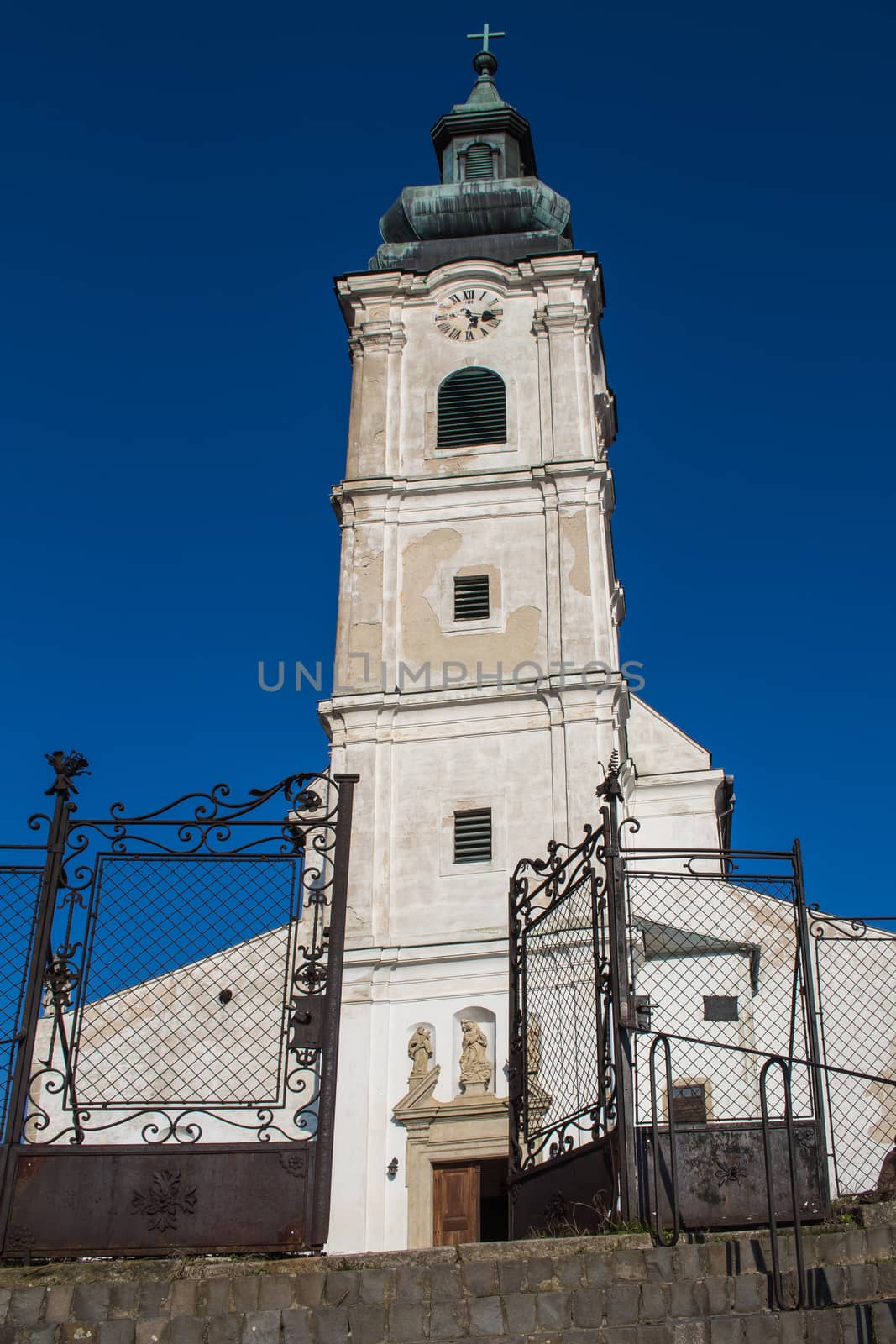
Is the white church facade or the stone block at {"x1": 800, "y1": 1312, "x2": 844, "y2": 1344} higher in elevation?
the white church facade

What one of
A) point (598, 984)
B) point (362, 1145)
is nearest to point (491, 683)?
point (362, 1145)

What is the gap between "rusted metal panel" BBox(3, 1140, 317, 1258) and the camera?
9477mm

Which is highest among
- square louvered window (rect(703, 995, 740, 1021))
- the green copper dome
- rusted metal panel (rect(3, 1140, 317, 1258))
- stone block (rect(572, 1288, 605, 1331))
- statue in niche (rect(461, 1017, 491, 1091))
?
the green copper dome

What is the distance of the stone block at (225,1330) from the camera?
7734 mm

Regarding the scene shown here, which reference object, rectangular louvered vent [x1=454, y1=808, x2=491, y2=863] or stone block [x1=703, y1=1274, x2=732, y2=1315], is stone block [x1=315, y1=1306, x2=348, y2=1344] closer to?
stone block [x1=703, y1=1274, x2=732, y2=1315]

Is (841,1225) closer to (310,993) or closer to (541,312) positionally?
(310,993)

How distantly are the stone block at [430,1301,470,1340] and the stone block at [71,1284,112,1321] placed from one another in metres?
1.85

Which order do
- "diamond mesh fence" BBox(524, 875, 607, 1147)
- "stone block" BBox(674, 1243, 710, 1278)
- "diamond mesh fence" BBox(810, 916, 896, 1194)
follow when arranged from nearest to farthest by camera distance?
"stone block" BBox(674, 1243, 710, 1278), "diamond mesh fence" BBox(524, 875, 607, 1147), "diamond mesh fence" BBox(810, 916, 896, 1194)

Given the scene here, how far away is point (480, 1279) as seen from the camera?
26.8ft

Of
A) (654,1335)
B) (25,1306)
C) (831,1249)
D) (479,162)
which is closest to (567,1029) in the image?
(831,1249)

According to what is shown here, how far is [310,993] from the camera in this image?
10.2 metres

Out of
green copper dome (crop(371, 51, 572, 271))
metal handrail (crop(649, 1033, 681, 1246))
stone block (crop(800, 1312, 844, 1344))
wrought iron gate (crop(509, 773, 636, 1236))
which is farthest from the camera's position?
green copper dome (crop(371, 51, 572, 271))

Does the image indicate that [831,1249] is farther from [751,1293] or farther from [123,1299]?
[123,1299]

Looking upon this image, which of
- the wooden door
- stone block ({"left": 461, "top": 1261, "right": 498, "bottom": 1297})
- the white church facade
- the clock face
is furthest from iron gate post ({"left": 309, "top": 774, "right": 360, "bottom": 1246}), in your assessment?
the clock face
